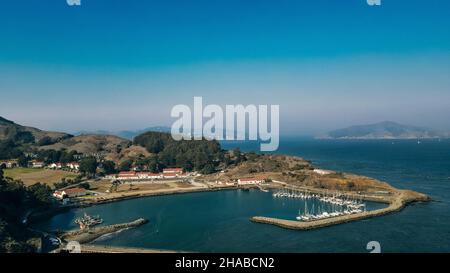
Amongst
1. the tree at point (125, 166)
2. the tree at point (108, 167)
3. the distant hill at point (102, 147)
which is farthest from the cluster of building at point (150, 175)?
the distant hill at point (102, 147)

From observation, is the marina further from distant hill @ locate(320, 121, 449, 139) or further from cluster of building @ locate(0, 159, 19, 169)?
distant hill @ locate(320, 121, 449, 139)

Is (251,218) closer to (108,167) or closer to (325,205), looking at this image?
(325,205)

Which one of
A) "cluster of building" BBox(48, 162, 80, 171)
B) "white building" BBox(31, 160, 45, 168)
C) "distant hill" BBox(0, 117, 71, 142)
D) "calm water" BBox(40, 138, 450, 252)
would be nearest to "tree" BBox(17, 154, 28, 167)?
"white building" BBox(31, 160, 45, 168)

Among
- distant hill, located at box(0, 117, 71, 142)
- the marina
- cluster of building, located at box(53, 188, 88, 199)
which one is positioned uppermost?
distant hill, located at box(0, 117, 71, 142)

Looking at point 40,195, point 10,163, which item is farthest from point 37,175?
point 40,195
